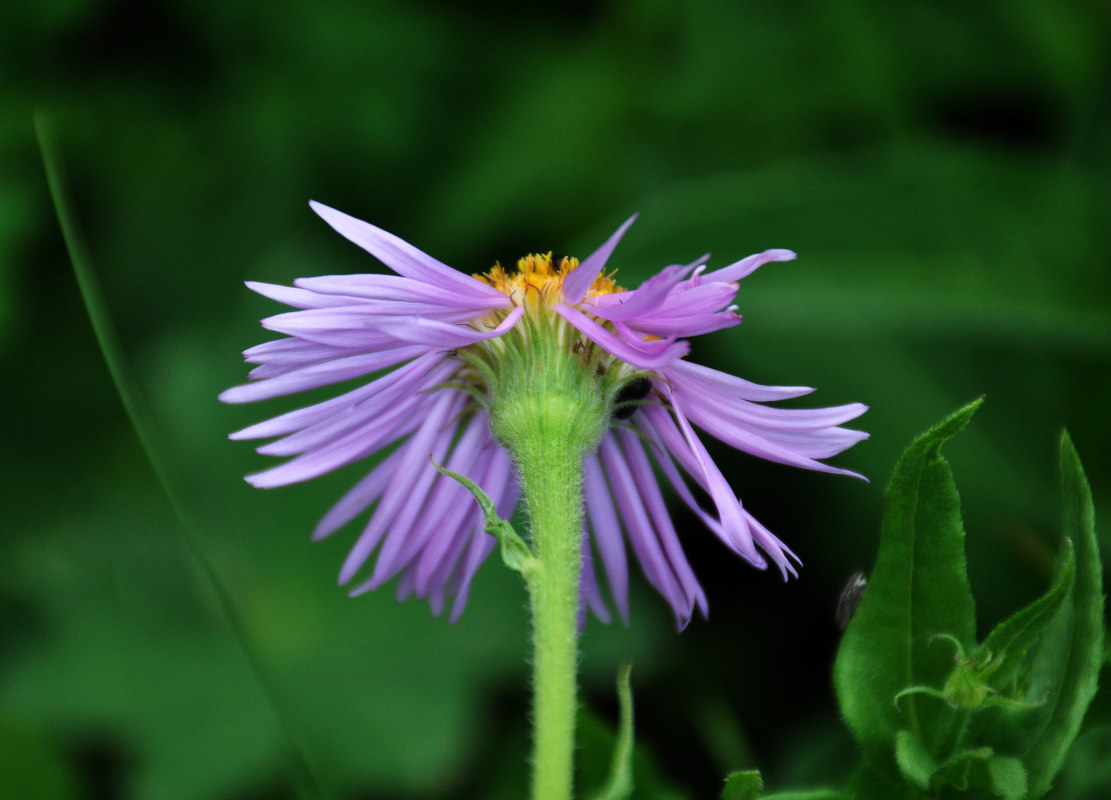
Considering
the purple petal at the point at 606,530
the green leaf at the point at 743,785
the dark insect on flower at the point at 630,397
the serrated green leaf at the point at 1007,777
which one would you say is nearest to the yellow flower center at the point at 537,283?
the dark insect on flower at the point at 630,397

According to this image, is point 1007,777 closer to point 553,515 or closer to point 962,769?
point 962,769

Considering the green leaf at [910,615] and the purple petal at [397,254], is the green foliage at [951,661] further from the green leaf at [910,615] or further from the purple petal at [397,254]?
the purple petal at [397,254]

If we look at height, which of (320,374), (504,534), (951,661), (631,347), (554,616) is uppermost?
(320,374)

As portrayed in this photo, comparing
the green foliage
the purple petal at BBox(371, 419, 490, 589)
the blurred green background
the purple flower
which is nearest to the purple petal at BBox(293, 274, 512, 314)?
the purple flower

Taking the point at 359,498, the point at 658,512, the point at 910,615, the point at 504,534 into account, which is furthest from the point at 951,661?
the point at 359,498

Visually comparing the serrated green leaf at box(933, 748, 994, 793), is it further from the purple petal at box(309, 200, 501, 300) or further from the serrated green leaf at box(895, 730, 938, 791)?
the purple petal at box(309, 200, 501, 300)

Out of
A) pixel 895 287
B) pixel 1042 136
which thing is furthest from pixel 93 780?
pixel 1042 136
